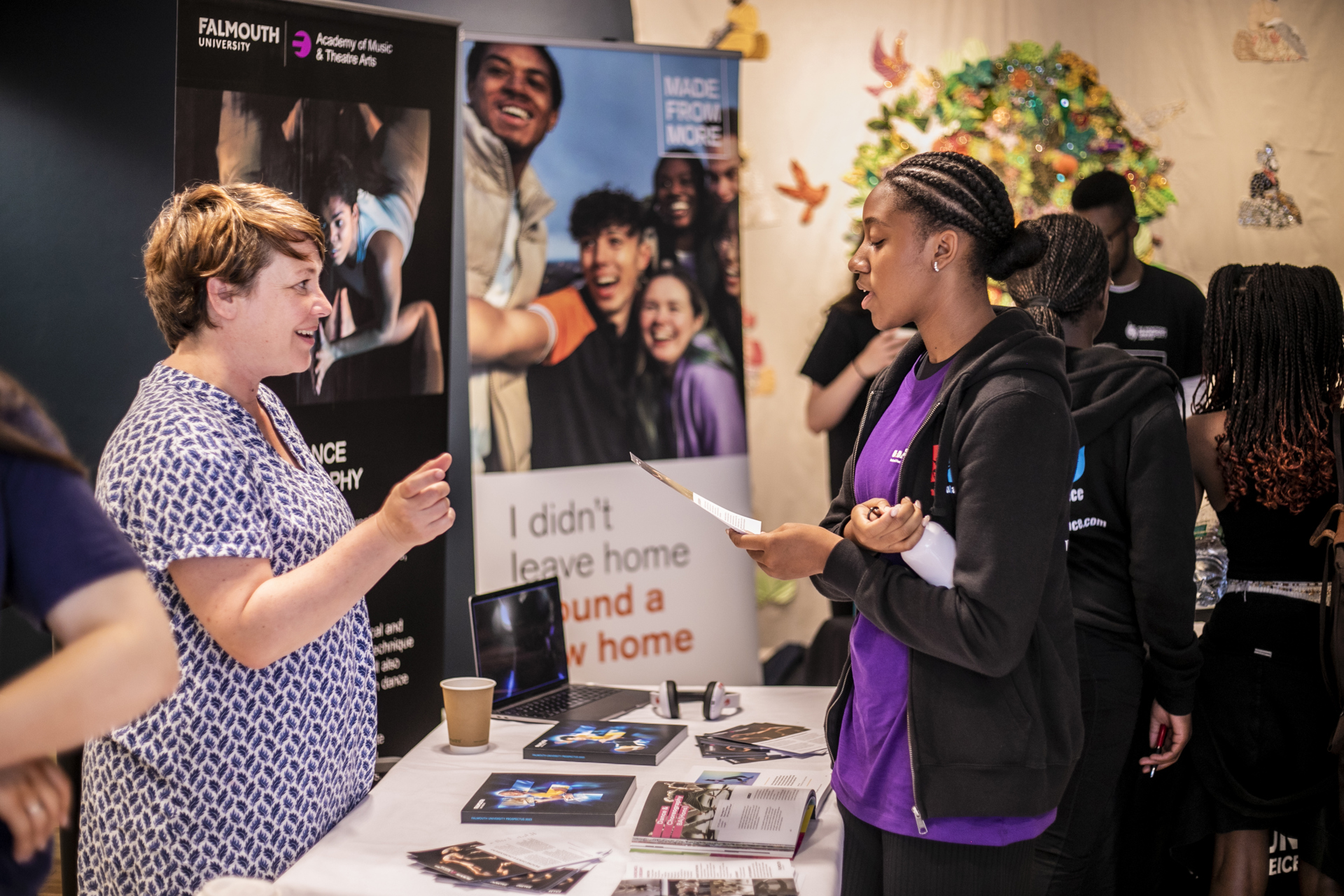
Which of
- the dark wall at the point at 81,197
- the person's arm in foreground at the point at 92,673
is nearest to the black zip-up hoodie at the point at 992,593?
the person's arm in foreground at the point at 92,673

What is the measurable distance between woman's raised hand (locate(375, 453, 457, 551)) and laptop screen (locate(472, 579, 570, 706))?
751 millimetres

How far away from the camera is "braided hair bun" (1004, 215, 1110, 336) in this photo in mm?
2146

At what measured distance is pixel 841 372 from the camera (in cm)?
337

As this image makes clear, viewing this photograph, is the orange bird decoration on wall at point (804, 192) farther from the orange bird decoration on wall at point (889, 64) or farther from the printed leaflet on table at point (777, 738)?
the printed leaflet on table at point (777, 738)

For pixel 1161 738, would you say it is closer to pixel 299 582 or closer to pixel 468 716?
pixel 468 716

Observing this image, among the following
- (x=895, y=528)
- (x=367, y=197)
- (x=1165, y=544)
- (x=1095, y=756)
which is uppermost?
(x=367, y=197)

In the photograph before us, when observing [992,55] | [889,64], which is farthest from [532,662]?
[992,55]

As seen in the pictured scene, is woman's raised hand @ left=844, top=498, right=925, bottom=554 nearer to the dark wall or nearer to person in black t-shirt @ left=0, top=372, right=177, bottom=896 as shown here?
person in black t-shirt @ left=0, top=372, right=177, bottom=896

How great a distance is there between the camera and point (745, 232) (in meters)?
4.48

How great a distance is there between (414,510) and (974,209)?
87 cm

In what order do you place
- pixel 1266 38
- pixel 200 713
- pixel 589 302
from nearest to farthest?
pixel 200 713 → pixel 589 302 → pixel 1266 38

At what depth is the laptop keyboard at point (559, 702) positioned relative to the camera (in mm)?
2129

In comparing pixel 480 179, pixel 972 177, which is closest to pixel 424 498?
pixel 972 177

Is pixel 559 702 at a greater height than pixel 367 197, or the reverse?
pixel 367 197
